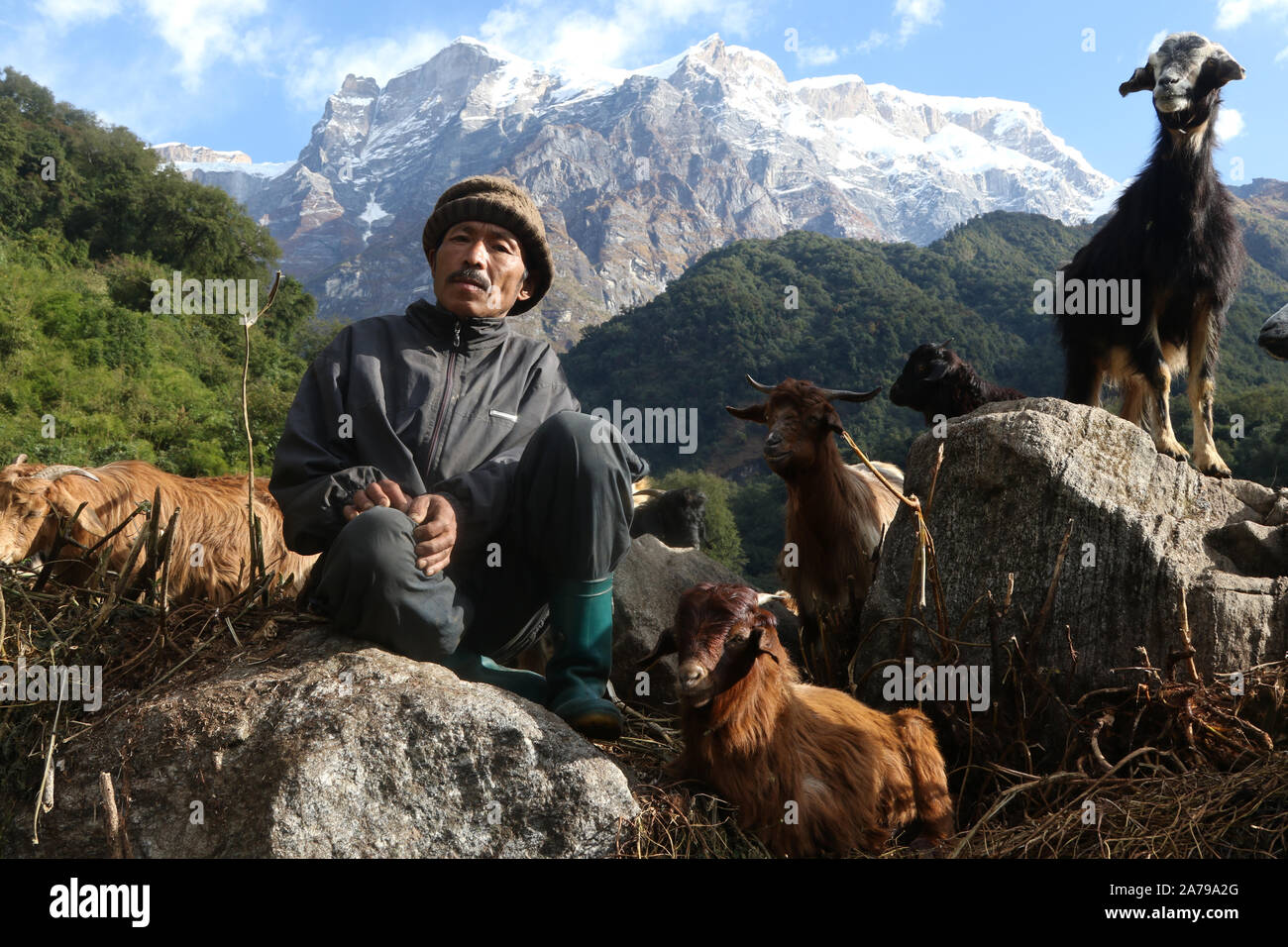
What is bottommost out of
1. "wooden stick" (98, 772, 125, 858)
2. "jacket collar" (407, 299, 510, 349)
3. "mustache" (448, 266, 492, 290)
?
"wooden stick" (98, 772, 125, 858)

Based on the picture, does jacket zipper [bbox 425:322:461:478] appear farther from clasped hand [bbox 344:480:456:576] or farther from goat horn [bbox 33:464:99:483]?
goat horn [bbox 33:464:99:483]

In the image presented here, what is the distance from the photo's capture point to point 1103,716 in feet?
12.3

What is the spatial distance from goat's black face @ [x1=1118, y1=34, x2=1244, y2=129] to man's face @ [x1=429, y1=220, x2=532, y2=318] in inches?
182

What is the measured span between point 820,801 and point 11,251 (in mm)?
42467

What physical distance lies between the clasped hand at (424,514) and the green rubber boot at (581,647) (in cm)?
50

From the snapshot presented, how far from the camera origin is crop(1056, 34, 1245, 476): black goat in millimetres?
6223

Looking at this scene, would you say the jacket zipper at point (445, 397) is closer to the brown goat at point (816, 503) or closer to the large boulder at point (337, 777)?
the large boulder at point (337, 777)

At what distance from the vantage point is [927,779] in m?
3.64

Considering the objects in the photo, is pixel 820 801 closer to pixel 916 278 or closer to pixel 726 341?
pixel 726 341

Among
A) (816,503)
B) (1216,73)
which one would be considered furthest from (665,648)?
(1216,73)

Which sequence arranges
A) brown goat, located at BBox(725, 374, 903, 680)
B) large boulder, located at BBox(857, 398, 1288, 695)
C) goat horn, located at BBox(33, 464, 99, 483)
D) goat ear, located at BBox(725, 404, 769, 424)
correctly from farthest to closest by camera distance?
goat horn, located at BBox(33, 464, 99, 483), goat ear, located at BBox(725, 404, 769, 424), brown goat, located at BBox(725, 374, 903, 680), large boulder, located at BBox(857, 398, 1288, 695)
